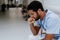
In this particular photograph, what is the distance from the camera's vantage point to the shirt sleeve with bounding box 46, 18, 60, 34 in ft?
5.46

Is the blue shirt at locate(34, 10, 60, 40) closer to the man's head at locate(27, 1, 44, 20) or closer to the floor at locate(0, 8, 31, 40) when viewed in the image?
the man's head at locate(27, 1, 44, 20)

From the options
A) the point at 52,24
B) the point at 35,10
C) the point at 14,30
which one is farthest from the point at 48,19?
the point at 14,30

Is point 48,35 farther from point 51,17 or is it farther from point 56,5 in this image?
point 56,5

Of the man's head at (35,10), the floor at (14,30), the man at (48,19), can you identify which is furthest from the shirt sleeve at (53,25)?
the floor at (14,30)

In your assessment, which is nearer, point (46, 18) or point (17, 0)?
point (46, 18)

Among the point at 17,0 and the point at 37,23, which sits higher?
the point at 37,23

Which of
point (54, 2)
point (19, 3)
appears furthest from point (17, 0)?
point (54, 2)

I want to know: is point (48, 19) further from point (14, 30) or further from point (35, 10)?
point (14, 30)

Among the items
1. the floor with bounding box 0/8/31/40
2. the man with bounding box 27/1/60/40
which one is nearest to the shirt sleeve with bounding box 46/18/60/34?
the man with bounding box 27/1/60/40

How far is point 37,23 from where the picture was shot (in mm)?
2076

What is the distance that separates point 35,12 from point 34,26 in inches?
18.3

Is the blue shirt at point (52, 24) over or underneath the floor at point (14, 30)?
over

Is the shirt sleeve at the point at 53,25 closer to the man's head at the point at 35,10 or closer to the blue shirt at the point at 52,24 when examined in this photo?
the blue shirt at the point at 52,24

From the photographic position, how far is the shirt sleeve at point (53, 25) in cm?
166
